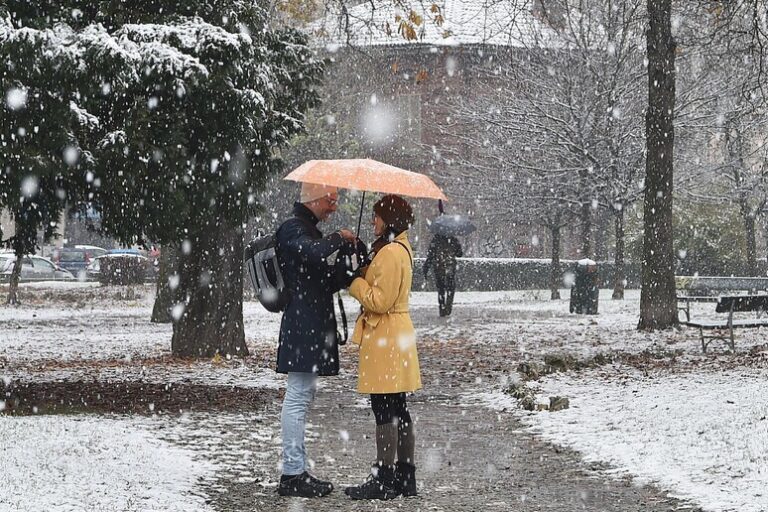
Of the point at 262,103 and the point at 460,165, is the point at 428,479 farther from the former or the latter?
the point at 460,165

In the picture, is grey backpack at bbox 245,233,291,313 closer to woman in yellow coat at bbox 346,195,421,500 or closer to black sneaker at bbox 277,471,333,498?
woman in yellow coat at bbox 346,195,421,500

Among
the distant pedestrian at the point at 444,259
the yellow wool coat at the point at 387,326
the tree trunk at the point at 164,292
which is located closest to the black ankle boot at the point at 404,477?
the yellow wool coat at the point at 387,326

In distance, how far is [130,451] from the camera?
717 centimetres

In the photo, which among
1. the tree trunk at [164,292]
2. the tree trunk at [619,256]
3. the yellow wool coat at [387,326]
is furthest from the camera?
the tree trunk at [619,256]

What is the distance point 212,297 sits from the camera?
1356 cm

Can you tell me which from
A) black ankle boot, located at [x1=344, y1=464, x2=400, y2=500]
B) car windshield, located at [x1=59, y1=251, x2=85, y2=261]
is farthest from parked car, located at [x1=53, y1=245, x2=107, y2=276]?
black ankle boot, located at [x1=344, y1=464, x2=400, y2=500]

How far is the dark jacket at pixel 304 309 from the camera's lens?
6.14 meters

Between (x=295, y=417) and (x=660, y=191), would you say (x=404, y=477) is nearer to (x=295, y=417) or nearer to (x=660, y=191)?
(x=295, y=417)

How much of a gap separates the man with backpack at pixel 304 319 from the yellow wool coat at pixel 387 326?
0.17 m

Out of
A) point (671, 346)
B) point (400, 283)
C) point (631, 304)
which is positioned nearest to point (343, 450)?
point (400, 283)

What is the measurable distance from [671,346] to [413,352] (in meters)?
9.91

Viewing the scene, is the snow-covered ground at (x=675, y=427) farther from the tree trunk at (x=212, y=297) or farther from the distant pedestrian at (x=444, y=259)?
the distant pedestrian at (x=444, y=259)

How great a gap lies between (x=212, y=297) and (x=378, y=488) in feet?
24.9

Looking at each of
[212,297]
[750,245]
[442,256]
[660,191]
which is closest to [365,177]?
[212,297]
